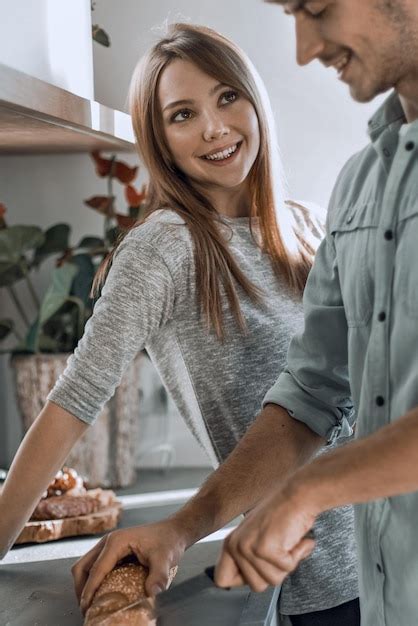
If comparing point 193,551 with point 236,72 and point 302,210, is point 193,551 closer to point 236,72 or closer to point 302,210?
point 302,210

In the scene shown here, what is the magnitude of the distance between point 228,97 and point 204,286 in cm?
34

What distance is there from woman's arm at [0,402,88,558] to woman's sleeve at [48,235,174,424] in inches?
0.8

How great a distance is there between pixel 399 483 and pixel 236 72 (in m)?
0.93

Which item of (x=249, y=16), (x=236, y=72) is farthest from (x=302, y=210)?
(x=249, y=16)

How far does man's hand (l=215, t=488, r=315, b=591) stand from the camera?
2.96 ft

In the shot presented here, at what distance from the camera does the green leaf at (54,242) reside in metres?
3.03

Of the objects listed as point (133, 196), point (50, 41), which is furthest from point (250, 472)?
point (133, 196)

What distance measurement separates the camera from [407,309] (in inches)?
41.8

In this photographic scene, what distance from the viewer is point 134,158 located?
3.14 m

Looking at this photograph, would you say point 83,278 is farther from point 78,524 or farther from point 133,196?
point 78,524

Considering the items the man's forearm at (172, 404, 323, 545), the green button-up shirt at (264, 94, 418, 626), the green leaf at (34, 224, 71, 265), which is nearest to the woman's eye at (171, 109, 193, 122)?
the green button-up shirt at (264, 94, 418, 626)

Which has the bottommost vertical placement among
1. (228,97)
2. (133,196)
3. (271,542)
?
(271,542)

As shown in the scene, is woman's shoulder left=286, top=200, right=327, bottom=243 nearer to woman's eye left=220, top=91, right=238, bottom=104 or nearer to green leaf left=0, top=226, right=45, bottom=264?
woman's eye left=220, top=91, right=238, bottom=104

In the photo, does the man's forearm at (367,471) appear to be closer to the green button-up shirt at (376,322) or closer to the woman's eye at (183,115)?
the green button-up shirt at (376,322)
